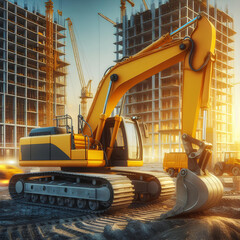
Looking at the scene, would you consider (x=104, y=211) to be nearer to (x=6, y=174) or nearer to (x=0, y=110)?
(x=6, y=174)

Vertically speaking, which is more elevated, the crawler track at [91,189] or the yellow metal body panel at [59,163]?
the yellow metal body panel at [59,163]

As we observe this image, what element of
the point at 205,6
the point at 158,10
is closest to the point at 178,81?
the point at 158,10

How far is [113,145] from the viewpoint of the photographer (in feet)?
39.8

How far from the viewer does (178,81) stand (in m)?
80.7

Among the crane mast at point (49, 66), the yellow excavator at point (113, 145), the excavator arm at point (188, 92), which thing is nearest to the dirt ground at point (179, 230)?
the excavator arm at point (188, 92)

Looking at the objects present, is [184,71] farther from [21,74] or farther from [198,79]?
[21,74]

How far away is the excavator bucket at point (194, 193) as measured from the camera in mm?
8469

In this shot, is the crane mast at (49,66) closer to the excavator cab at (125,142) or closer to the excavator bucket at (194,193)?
the excavator cab at (125,142)

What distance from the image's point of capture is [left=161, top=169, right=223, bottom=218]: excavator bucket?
333 inches

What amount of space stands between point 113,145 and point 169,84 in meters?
72.0

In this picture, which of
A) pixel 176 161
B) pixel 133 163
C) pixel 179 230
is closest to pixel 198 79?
pixel 133 163

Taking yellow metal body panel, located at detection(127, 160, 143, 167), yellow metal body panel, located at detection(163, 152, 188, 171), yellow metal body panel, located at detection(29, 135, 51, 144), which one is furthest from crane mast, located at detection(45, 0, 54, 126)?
yellow metal body panel, located at detection(127, 160, 143, 167)

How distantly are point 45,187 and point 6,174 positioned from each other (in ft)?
30.6

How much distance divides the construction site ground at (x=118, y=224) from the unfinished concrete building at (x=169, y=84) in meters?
66.7
